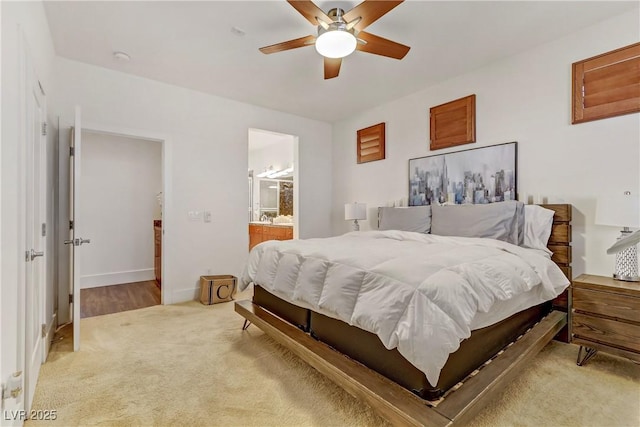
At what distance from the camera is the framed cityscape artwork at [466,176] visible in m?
3.20

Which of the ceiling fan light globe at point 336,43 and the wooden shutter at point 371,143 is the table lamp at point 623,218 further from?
the wooden shutter at point 371,143

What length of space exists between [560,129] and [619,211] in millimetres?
962

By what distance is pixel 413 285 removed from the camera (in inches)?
59.3

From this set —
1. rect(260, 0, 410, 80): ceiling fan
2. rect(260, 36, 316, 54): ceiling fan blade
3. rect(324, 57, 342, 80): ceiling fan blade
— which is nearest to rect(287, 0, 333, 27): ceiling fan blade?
rect(260, 0, 410, 80): ceiling fan

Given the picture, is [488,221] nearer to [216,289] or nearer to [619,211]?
[619,211]

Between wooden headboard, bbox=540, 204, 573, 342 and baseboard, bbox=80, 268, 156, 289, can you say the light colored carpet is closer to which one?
wooden headboard, bbox=540, 204, 573, 342

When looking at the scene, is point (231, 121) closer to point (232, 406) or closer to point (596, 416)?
point (232, 406)

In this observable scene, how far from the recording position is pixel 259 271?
2668 millimetres

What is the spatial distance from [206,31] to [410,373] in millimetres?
2967

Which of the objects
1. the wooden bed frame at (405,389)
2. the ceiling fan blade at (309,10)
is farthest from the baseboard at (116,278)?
the ceiling fan blade at (309,10)

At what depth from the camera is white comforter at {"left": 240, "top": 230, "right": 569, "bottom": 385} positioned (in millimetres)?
1409

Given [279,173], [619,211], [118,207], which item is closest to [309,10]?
[619,211]

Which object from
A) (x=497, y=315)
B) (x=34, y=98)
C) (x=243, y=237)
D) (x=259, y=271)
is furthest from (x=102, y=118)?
(x=497, y=315)

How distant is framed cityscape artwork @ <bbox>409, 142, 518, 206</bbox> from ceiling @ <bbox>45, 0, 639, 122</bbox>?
36.6 inches
